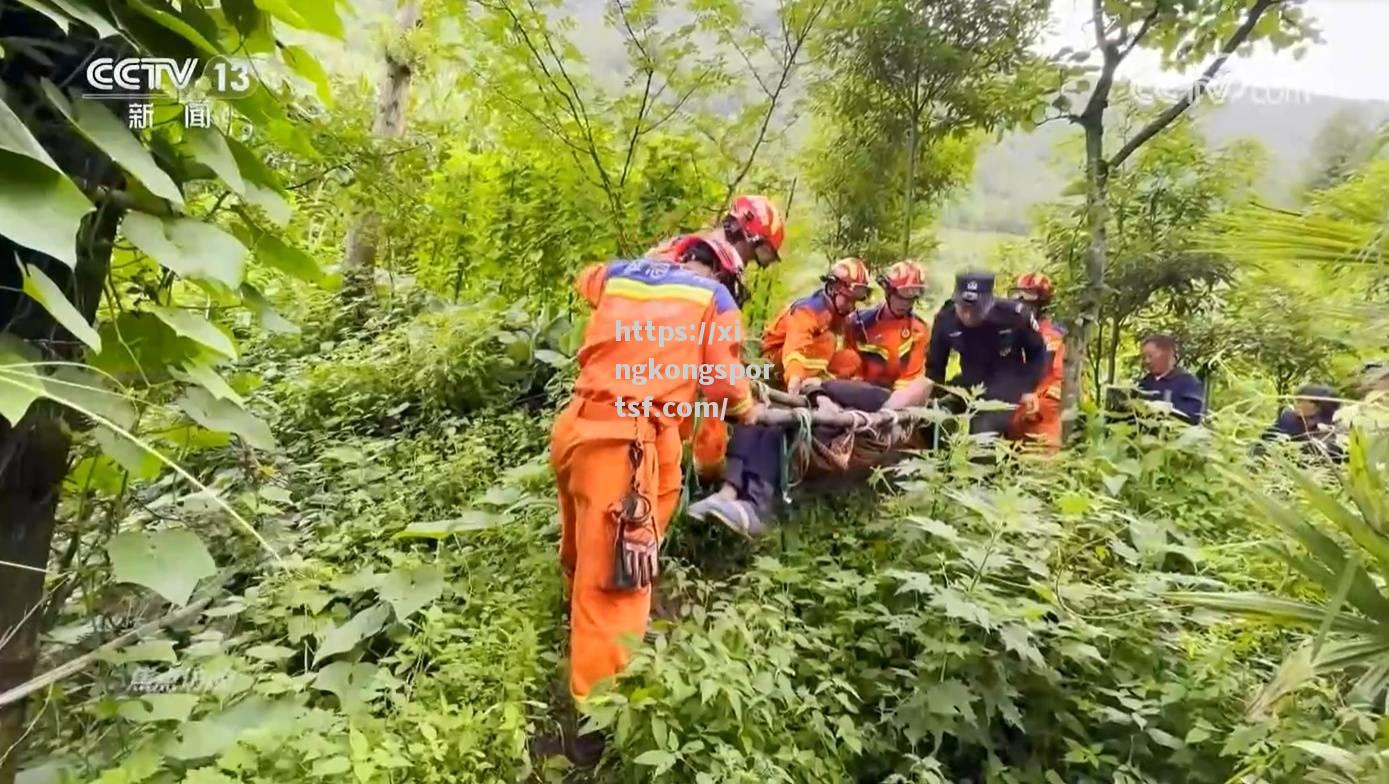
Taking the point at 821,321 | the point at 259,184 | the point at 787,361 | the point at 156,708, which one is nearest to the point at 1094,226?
the point at 821,321

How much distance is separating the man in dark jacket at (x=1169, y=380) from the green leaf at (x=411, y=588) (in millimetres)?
2677

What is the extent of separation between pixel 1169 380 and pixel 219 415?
335 cm

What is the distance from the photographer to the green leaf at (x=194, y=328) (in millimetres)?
846

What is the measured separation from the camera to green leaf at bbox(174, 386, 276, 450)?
3.01ft

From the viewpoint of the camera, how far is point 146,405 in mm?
913

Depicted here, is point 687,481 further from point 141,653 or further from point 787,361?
point 141,653

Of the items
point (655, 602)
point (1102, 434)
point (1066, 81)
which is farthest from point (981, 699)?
point (1066, 81)

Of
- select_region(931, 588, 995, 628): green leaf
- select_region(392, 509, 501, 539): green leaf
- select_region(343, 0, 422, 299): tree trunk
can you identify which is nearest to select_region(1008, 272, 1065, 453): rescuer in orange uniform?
select_region(931, 588, 995, 628): green leaf

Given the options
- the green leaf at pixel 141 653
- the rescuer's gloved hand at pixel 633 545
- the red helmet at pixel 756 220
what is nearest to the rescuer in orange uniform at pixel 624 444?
the rescuer's gloved hand at pixel 633 545

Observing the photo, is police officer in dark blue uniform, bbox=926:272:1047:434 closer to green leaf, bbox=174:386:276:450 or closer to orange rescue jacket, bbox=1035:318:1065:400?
orange rescue jacket, bbox=1035:318:1065:400

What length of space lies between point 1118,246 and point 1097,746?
1.97 m

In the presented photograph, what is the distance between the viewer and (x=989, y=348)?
3238 millimetres

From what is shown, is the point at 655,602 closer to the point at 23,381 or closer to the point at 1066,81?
the point at 23,381

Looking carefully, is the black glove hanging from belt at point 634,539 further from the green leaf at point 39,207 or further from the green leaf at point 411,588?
the green leaf at point 39,207
